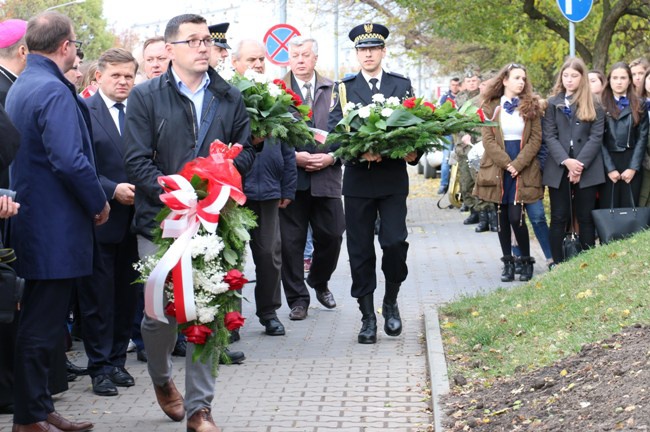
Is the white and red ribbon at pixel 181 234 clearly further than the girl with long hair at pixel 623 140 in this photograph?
No

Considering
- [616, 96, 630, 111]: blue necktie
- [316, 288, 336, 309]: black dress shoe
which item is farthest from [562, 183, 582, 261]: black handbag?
[316, 288, 336, 309]: black dress shoe

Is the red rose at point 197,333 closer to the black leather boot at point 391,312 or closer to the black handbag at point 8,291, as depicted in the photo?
the black handbag at point 8,291

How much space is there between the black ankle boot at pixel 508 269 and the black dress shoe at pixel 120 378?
546 centimetres

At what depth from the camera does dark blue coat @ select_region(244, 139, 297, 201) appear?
9547 millimetres

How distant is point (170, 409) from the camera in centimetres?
684

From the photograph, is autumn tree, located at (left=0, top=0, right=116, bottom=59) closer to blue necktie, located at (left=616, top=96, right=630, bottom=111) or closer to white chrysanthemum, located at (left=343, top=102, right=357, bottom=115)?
blue necktie, located at (left=616, top=96, right=630, bottom=111)

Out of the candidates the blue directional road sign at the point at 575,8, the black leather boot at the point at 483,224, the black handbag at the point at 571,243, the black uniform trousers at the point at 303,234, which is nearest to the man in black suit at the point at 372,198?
the black uniform trousers at the point at 303,234

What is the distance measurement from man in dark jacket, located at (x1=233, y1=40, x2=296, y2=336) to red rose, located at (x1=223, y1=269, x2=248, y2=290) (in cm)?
331

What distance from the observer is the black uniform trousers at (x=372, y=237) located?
900 cm

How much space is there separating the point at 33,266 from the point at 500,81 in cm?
709

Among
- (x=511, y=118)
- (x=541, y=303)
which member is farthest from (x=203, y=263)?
(x=511, y=118)

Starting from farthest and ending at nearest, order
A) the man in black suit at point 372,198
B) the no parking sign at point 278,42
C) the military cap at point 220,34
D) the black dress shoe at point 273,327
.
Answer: the no parking sign at point 278,42
the black dress shoe at point 273,327
the military cap at point 220,34
the man in black suit at point 372,198

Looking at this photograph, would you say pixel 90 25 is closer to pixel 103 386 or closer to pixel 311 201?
pixel 311 201

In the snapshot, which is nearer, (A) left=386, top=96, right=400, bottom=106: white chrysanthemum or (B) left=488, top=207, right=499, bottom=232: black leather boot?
(A) left=386, top=96, right=400, bottom=106: white chrysanthemum
